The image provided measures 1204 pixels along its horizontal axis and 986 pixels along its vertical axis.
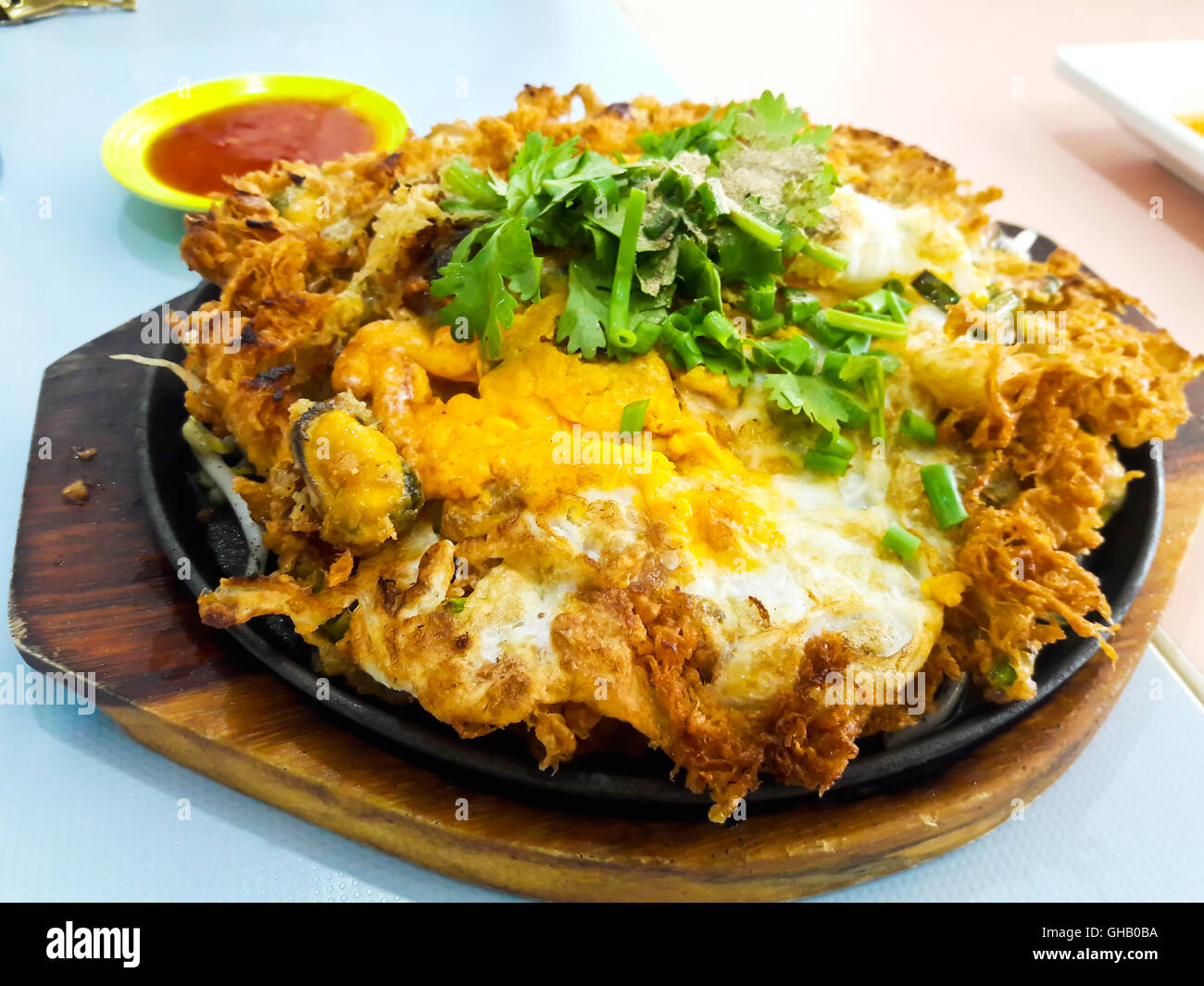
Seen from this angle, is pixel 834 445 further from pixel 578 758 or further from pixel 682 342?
pixel 578 758

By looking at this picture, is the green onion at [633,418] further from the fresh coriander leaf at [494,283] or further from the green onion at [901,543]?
the green onion at [901,543]

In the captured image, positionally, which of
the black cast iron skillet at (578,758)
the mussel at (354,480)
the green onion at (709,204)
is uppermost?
the green onion at (709,204)

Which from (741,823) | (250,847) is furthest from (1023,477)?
(250,847)

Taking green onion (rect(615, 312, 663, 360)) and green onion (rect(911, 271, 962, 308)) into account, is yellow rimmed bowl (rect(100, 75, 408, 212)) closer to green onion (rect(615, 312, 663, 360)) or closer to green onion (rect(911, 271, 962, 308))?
green onion (rect(615, 312, 663, 360))

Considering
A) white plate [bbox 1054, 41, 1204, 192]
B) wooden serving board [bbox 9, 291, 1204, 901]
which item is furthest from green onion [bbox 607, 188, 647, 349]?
white plate [bbox 1054, 41, 1204, 192]

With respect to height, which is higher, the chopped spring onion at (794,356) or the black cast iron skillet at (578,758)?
the chopped spring onion at (794,356)

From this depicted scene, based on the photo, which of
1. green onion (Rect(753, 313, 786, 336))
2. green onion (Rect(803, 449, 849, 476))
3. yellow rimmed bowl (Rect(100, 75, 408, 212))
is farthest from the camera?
yellow rimmed bowl (Rect(100, 75, 408, 212))

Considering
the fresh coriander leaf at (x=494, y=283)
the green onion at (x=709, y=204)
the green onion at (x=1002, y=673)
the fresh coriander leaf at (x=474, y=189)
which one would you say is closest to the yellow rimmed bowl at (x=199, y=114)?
the fresh coriander leaf at (x=474, y=189)
